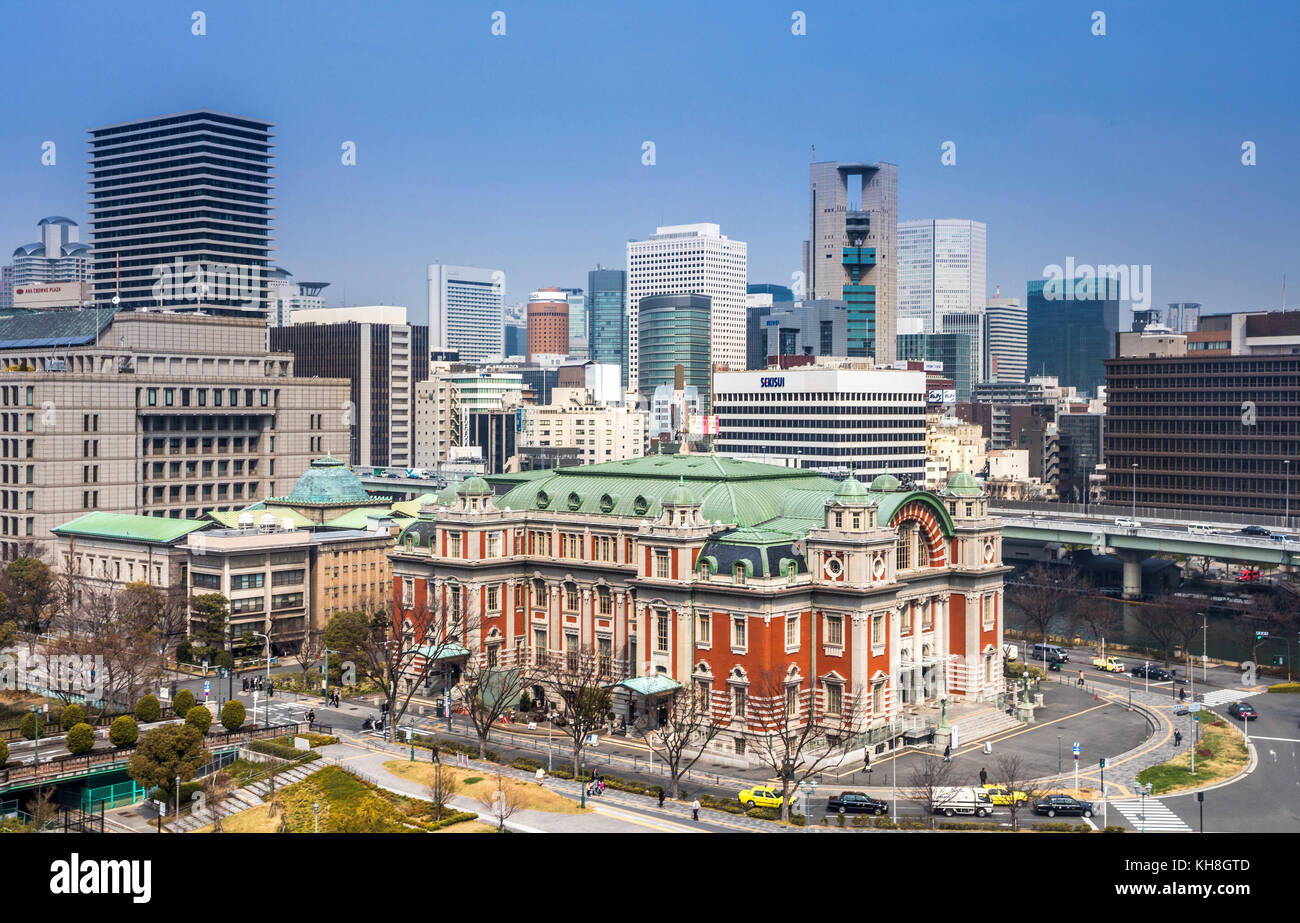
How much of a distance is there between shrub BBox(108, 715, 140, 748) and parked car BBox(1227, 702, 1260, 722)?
8087 centimetres

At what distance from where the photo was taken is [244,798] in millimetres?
81375

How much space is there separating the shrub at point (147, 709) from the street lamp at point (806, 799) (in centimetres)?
4424

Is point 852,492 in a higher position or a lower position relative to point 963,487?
higher

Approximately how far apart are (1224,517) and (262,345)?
137 metres

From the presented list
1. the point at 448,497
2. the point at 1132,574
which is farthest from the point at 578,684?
the point at 1132,574

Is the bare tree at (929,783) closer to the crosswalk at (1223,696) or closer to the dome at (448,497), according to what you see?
the crosswalk at (1223,696)

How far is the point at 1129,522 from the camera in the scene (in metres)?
181

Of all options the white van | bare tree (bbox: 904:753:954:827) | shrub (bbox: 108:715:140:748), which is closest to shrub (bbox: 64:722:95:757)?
shrub (bbox: 108:715:140:748)

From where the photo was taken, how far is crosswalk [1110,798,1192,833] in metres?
74.9

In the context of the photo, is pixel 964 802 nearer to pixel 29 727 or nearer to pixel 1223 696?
pixel 1223 696

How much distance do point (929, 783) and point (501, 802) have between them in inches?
936
